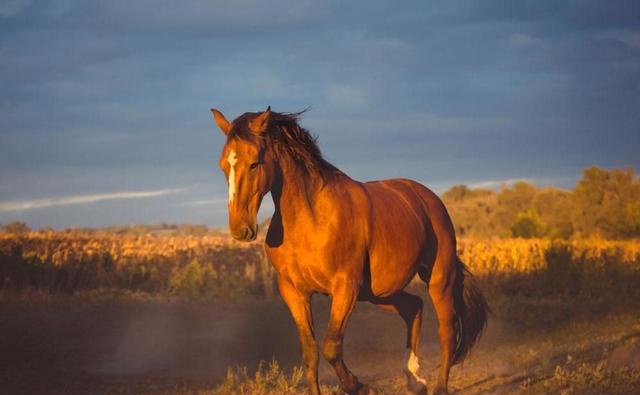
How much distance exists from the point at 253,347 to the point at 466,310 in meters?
5.95

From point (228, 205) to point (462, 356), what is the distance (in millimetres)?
3906

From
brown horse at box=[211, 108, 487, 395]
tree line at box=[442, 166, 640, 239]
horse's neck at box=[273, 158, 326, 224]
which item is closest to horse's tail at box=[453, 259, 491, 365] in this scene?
brown horse at box=[211, 108, 487, 395]

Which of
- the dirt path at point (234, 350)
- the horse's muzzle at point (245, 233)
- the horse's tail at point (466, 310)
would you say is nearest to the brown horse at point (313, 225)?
the horse's muzzle at point (245, 233)

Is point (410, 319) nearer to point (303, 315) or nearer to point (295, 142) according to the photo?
point (303, 315)

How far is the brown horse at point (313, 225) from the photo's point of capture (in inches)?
252

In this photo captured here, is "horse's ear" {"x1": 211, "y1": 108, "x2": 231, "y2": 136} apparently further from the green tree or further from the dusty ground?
the green tree

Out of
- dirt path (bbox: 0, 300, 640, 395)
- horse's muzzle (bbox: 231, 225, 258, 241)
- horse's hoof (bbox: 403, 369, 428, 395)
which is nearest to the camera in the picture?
horse's muzzle (bbox: 231, 225, 258, 241)

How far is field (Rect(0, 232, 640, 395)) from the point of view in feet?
34.0

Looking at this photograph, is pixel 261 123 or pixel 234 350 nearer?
pixel 261 123

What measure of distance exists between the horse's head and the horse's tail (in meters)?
3.17

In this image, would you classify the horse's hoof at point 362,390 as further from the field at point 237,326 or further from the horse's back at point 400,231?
the field at point 237,326

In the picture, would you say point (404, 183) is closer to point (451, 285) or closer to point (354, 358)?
point (451, 285)

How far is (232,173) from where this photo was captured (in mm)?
6289

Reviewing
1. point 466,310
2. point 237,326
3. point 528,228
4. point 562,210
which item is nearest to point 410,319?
point 466,310
